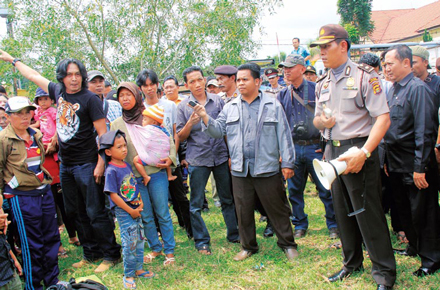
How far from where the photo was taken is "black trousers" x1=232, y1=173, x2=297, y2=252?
4.12 meters

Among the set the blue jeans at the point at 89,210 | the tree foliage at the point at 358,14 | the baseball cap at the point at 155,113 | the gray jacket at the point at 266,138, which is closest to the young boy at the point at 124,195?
the baseball cap at the point at 155,113

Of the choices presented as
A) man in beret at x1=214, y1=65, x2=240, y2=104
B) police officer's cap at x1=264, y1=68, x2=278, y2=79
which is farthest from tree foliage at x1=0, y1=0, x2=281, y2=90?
man in beret at x1=214, y1=65, x2=240, y2=104

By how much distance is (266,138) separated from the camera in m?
4.10

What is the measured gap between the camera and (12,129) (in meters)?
3.72

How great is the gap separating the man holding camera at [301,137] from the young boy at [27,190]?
308cm

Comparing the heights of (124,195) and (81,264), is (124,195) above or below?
above

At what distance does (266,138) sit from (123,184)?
1637 mm

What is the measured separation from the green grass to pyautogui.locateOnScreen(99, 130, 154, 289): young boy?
28 cm

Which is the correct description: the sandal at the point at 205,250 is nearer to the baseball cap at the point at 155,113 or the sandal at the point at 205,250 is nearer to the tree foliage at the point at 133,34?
the baseball cap at the point at 155,113

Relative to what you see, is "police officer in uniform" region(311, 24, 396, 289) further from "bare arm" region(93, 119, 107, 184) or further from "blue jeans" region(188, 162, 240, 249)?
"bare arm" region(93, 119, 107, 184)

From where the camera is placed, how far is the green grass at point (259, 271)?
3.51 m

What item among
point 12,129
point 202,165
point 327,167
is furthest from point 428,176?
point 12,129

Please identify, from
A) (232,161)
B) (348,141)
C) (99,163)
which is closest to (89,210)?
(99,163)

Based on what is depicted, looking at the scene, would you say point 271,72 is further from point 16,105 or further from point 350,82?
point 16,105
